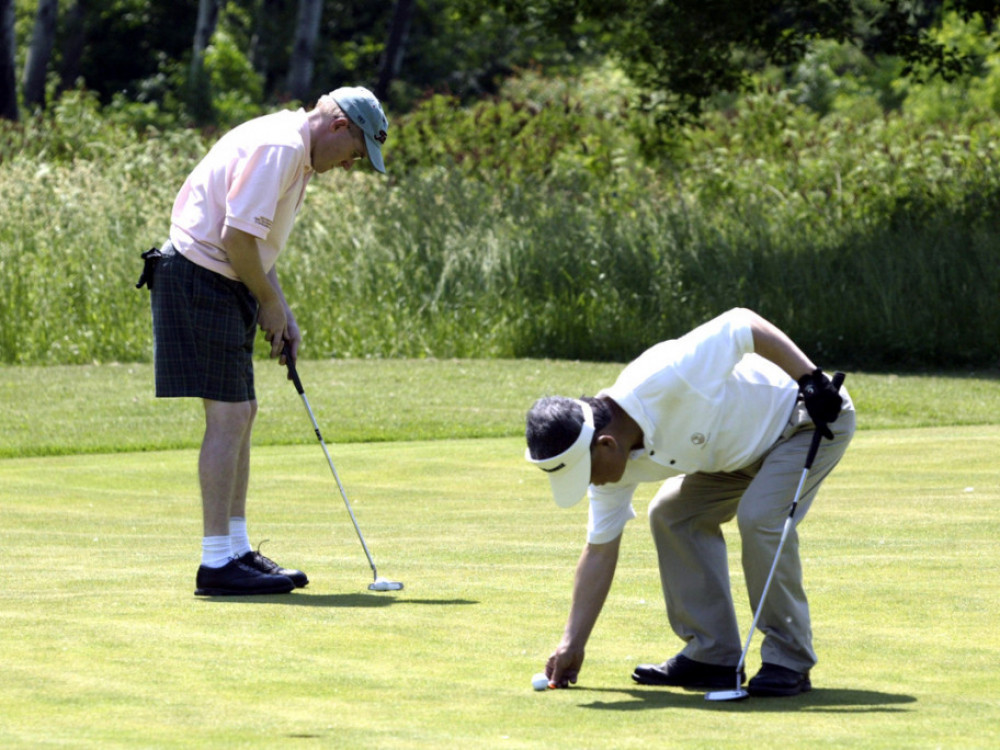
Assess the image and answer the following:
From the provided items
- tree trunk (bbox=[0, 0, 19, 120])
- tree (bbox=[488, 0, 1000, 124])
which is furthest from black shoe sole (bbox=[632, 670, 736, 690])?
tree trunk (bbox=[0, 0, 19, 120])

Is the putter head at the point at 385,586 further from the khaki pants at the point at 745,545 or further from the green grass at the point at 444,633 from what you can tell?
the khaki pants at the point at 745,545

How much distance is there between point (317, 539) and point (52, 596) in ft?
7.57

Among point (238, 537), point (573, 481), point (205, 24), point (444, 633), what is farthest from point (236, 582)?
point (205, 24)

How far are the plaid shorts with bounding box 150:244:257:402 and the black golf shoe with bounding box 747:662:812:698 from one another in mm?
2787

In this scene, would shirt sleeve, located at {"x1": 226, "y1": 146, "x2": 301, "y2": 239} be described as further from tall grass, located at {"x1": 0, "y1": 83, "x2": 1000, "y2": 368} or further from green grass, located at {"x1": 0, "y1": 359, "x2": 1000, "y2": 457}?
tall grass, located at {"x1": 0, "y1": 83, "x2": 1000, "y2": 368}

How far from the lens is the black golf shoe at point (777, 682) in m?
5.29

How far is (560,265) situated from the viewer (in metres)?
21.3

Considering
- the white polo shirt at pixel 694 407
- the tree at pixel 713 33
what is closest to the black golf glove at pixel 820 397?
the white polo shirt at pixel 694 407

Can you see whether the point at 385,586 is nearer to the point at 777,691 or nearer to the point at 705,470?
the point at 705,470

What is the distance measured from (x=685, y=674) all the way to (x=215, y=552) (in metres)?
2.28

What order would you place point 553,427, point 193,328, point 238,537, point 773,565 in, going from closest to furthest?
point 553,427
point 773,565
point 193,328
point 238,537

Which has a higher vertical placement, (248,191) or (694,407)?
(248,191)

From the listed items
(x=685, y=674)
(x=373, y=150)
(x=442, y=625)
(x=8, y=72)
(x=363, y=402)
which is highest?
(x=8, y=72)

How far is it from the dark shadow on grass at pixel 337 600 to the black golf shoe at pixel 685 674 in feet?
Result: 4.59
